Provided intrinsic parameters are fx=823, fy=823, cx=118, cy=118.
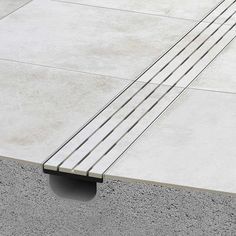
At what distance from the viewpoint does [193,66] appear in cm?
747

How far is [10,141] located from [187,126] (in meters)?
1.37

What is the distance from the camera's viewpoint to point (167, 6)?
9008 millimetres

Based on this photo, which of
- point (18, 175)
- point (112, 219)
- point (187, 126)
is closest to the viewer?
point (112, 219)

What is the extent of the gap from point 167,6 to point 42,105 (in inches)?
111

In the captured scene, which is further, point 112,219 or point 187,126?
point 187,126

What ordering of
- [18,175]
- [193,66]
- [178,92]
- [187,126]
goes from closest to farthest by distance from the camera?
[18,175], [187,126], [178,92], [193,66]

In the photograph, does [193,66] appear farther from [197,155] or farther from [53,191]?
[53,191]

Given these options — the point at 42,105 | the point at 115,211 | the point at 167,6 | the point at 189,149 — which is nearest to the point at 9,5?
the point at 167,6

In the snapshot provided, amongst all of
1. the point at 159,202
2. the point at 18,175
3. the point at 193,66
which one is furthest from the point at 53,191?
the point at 193,66

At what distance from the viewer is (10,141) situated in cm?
614

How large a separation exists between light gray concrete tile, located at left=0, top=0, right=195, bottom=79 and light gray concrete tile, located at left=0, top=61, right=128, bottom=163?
25cm

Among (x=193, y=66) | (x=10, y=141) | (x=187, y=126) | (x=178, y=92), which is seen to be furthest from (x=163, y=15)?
(x=10, y=141)

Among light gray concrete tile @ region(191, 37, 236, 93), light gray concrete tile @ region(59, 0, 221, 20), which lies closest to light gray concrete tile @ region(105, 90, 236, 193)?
light gray concrete tile @ region(191, 37, 236, 93)

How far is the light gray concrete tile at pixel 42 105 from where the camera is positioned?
241 inches
